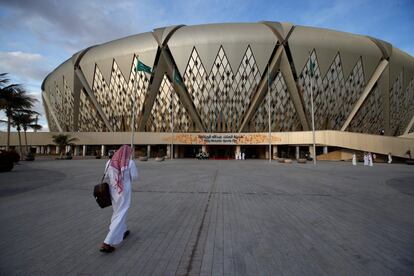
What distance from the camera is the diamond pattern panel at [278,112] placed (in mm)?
Answer: 45312

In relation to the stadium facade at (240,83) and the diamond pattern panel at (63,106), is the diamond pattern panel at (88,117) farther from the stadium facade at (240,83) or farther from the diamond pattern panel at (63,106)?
the diamond pattern panel at (63,106)

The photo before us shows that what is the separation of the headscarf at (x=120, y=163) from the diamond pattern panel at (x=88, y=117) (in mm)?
52262

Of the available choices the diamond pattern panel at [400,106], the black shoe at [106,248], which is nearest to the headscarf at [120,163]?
the black shoe at [106,248]

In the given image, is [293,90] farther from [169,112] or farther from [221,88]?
[169,112]

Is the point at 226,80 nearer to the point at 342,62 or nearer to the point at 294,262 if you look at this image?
the point at 342,62

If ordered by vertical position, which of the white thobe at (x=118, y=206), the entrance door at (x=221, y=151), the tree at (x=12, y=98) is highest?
the tree at (x=12, y=98)

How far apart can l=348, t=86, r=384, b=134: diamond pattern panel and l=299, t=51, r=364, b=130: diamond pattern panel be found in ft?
8.44

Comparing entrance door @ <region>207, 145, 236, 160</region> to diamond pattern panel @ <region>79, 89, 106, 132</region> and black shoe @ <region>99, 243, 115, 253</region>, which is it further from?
black shoe @ <region>99, 243, 115, 253</region>

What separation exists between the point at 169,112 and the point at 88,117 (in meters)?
21.5

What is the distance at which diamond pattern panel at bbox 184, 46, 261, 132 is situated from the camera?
43594 mm

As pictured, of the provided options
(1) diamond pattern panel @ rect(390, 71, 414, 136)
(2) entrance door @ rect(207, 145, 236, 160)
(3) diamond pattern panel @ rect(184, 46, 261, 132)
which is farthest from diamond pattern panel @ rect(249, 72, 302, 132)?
(1) diamond pattern panel @ rect(390, 71, 414, 136)

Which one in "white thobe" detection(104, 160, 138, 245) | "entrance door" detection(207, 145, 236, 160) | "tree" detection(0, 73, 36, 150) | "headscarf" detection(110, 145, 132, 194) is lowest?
"entrance door" detection(207, 145, 236, 160)

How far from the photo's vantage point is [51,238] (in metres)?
3.78

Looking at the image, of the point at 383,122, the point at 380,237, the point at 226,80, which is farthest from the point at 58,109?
the point at 383,122
